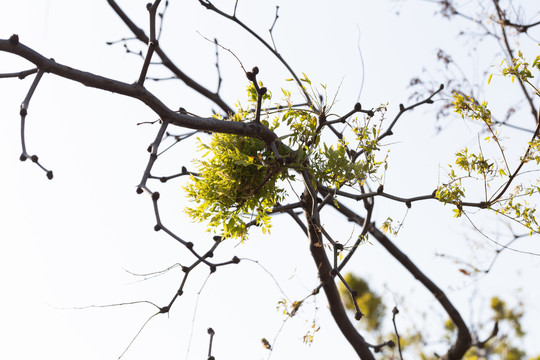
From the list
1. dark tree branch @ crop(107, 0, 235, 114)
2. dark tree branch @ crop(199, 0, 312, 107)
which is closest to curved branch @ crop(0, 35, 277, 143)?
dark tree branch @ crop(199, 0, 312, 107)

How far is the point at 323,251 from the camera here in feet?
3.90

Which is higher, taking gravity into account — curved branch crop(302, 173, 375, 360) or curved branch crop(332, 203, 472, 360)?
curved branch crop(332, 203, 472, 360)

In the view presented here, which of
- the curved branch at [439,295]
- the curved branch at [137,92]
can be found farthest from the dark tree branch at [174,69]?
the curved branch at [137,92]

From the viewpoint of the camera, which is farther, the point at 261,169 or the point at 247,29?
the point at 247,29

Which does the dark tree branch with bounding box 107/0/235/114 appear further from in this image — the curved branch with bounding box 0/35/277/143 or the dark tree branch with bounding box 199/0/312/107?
the curved branch with bounding box 0/35/277/143

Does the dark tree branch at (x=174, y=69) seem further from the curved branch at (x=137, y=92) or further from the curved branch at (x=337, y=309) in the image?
the curved branch at (x=137, y=92)

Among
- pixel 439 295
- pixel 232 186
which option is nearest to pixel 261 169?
pixel 232 186

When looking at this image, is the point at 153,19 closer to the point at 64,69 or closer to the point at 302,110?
the point at 64,69

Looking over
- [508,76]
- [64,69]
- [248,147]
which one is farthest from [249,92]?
[508,76]

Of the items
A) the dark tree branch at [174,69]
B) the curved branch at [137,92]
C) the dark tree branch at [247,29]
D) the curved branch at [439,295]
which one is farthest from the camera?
the curved branch at [439,295]

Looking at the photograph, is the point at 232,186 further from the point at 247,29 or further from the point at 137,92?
the point at 247,29

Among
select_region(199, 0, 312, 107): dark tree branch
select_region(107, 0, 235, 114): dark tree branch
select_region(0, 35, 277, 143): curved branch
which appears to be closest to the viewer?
select_region(0, 35, 277, 143): curved branch

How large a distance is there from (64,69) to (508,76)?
73cm

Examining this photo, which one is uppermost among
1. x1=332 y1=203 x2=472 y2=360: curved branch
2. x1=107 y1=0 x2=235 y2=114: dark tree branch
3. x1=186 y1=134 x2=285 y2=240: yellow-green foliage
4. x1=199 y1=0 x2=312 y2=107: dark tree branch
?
x1=107 y1=0 x2=235 y2=114: dark tree branch
